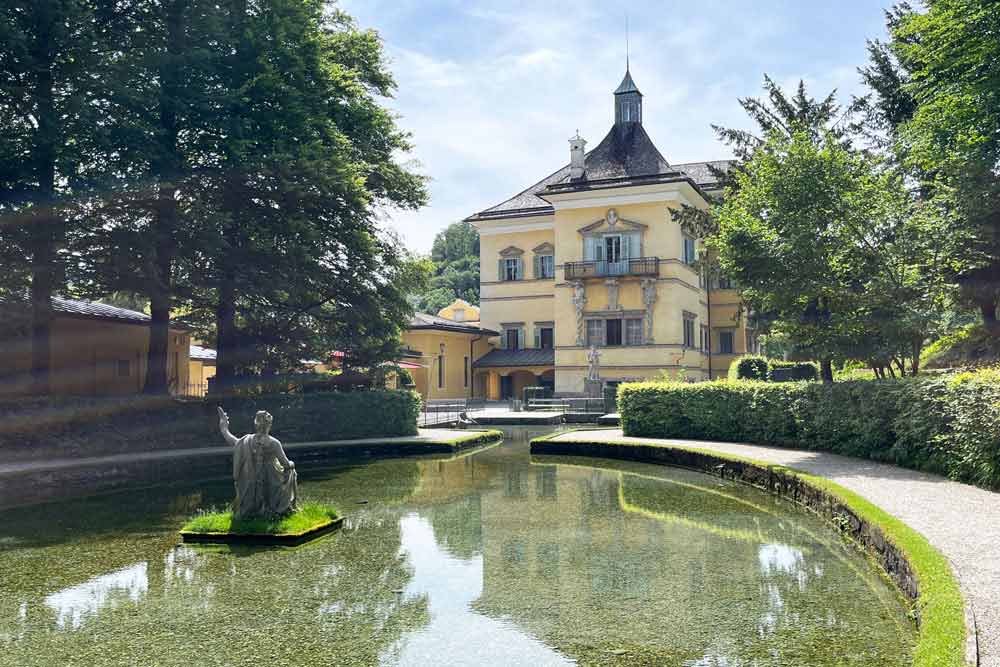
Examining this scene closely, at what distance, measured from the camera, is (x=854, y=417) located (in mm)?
14586

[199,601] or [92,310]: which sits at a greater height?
[92,310]

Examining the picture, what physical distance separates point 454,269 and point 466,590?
81925 mm

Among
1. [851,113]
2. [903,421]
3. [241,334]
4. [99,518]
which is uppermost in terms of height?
[851,113]

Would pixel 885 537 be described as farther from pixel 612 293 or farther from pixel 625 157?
pixel 625 157

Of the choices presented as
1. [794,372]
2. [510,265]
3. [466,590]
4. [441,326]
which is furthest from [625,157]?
[466,590]

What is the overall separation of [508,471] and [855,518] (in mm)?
8232

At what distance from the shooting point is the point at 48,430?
56.0 ft

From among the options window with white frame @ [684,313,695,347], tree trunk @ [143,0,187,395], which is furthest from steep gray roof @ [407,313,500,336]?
tree trunk @ [143,0,187,395]

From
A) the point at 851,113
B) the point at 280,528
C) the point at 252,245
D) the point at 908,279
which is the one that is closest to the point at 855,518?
the point at 280,528

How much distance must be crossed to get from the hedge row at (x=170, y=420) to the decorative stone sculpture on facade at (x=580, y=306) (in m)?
16.1

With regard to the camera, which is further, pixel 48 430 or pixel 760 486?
pixel 48 430

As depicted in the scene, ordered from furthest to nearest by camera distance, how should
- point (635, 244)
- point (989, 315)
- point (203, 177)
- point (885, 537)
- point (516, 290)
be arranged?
1. point (516, 290)
2. point (635, 244)
3. point (989, 315)
4. point (203, 177)
5. point (885, 537)

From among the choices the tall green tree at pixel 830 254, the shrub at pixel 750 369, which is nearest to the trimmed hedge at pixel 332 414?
the tall green tree at pixel 830 254

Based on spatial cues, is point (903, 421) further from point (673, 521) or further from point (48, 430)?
point (48, 430)
